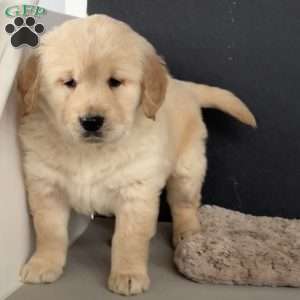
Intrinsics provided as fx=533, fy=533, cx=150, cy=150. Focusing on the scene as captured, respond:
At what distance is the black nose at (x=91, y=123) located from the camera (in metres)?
1.50

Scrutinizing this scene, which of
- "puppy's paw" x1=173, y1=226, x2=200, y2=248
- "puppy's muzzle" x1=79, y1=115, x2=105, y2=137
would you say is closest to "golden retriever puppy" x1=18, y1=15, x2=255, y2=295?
"puppy's muzzle" x1=79, y1=115, x2=105, y2=137

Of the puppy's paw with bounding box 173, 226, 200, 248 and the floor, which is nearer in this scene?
the floor

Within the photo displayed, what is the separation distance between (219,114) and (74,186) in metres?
0.95

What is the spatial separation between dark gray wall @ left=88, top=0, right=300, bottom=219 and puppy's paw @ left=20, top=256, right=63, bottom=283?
38.0 inches

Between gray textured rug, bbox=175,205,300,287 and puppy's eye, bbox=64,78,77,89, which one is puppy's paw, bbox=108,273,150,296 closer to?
gray textured rug, bbox=175,205,300,287

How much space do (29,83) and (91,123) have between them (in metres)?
0.23

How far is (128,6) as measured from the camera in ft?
7.72

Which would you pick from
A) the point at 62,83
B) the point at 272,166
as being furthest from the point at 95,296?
the point at 272,166

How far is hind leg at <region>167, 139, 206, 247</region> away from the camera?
2.09m

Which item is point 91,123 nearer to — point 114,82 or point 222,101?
point 114,82

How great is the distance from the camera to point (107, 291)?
1.64 metres

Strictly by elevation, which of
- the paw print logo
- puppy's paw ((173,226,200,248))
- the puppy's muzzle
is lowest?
puppy's paw ((173,226,200,248))

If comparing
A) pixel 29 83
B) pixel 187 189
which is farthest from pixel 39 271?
pixel 187 189

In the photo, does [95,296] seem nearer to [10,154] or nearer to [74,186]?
[74,186]
